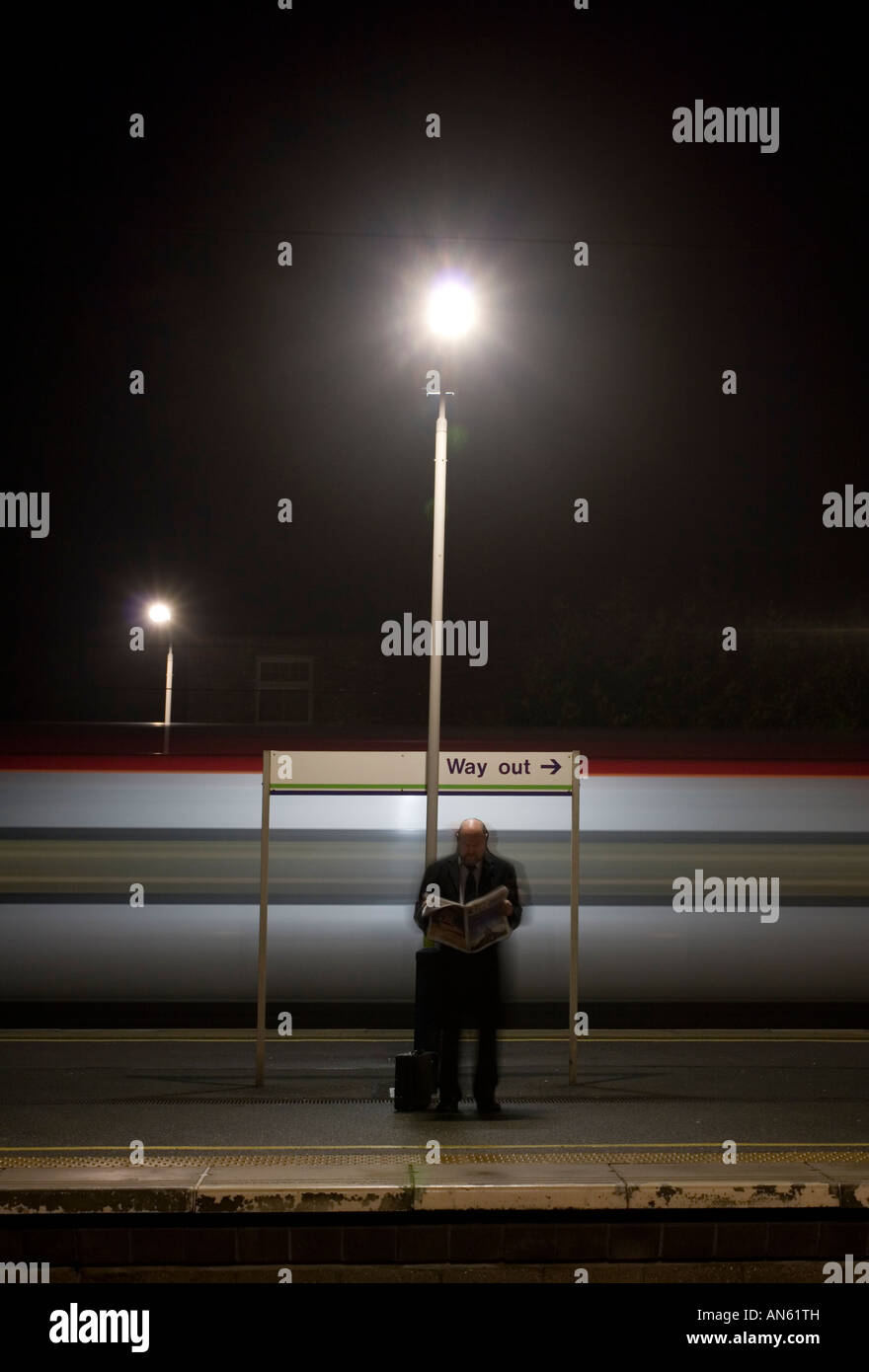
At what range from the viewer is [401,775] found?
796 cm

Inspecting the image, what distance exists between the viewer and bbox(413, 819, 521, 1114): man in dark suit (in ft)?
23.0

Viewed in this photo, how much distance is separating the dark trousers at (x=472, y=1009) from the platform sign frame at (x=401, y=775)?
2.82 ft

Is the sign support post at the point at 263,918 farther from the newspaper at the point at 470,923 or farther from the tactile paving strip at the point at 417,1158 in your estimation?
the tactile paving strip at the point at 417,1158

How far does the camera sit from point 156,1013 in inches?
392

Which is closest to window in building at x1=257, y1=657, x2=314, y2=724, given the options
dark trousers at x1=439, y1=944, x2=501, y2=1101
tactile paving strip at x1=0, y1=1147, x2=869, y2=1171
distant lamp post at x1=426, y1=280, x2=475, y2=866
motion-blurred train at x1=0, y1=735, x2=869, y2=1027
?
motion-blurred train at x1=0, y1=735, x2=869, y2=1027

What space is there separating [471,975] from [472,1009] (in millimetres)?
195

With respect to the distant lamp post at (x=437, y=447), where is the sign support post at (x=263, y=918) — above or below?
below

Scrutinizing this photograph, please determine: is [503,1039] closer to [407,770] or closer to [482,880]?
[407,770]

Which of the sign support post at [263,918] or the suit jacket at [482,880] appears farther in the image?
the sign support post at [263,918]

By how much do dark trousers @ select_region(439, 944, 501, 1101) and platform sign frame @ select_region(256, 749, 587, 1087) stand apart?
0.86m

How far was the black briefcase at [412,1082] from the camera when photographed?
7.09m

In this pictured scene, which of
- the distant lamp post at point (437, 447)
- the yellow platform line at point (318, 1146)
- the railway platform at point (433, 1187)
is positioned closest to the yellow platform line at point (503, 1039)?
the railway platform at point (433, 1187)

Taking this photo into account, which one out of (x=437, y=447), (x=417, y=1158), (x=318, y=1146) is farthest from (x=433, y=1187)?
(x=437, y=447)

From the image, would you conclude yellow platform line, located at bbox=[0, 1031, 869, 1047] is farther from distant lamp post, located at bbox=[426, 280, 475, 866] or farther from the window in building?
the window in building
